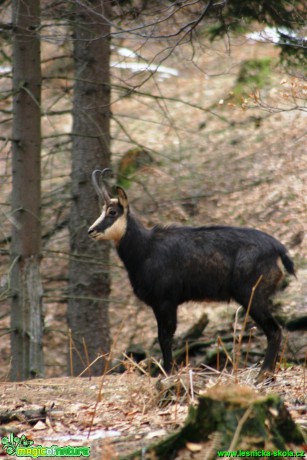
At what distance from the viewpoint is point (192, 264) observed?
902 cm

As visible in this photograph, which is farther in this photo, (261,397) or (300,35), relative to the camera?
(300,35)

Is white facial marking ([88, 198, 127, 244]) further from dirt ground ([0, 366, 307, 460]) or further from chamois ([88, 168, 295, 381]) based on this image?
dirt ground ([0, 366, 307, 460])

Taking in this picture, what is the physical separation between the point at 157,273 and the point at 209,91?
10110 millimetres

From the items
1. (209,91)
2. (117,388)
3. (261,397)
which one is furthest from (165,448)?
(209,91)

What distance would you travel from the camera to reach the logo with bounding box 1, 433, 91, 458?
16.4 feet

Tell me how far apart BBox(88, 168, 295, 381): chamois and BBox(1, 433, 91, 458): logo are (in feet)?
12.2

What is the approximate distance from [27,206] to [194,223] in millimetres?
3997

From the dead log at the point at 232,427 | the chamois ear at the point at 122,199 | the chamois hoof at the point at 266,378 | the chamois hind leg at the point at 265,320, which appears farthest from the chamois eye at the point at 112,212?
the dead log at the point at 232,427

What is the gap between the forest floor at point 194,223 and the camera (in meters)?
5.79

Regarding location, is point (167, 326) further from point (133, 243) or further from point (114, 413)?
point (114, 413)

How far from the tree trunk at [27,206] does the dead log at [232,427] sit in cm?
701

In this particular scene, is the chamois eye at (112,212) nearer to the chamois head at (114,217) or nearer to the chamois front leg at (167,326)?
the chamois head at (114,217)

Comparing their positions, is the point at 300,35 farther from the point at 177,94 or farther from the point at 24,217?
the point at 177,94

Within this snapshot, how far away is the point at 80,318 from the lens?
12086 millimetres
